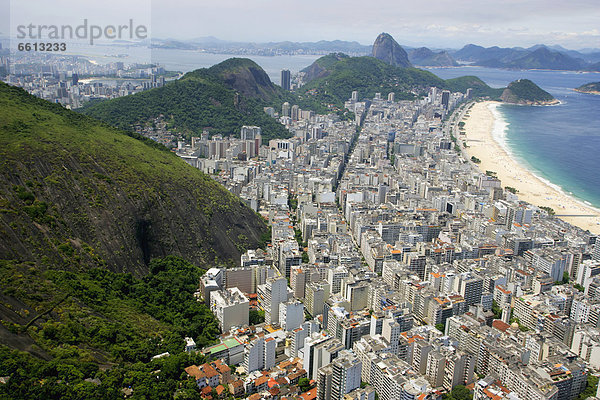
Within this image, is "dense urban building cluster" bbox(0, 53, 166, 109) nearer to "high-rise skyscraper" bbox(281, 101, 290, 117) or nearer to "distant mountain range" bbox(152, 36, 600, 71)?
"high-rise skyscraper" bbox(281, 101, 290, 117)

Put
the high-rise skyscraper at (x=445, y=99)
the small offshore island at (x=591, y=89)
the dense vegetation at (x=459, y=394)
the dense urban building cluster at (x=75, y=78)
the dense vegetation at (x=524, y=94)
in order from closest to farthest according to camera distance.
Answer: the dense vegetation at (x=459, y=394), the dense urban building cluster at (x=75, y=78), the high-rise skyscraper at (x=445, y=99), the dense vegetation at (x=524, y=94), the small offshore island at (x=591, y=89)

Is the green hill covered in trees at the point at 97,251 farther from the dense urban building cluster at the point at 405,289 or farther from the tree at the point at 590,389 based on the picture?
the tree at the point at 590,389

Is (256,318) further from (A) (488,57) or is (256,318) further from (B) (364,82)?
(A) (488,57)

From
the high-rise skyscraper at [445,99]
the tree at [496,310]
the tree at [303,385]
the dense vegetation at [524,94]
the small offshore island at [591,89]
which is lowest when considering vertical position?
the tree at [303,385]

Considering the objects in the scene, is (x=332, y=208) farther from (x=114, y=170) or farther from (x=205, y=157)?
(x=205, y=157)

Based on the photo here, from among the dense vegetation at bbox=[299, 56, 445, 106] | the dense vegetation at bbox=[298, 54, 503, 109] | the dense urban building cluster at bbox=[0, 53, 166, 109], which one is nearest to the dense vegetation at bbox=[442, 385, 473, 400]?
the dense urban building cluster at bbox=[0, 53, 166, 109]

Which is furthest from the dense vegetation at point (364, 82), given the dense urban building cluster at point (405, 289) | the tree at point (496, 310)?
the tree at point (496, 310)

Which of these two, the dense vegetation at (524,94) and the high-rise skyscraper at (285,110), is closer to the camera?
the high-rise skyscraper at (285,110)

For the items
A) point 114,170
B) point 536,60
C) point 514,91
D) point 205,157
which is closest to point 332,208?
point 114,170
